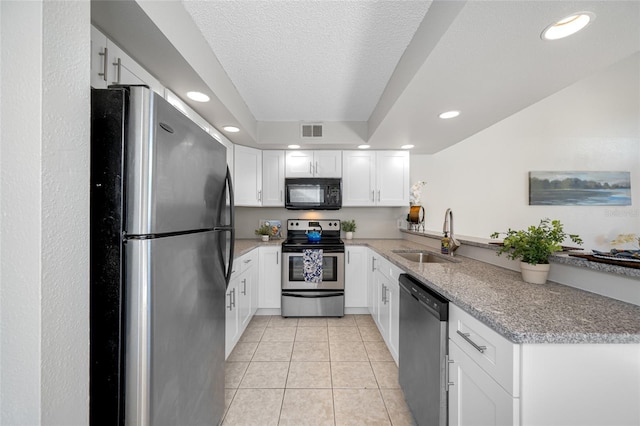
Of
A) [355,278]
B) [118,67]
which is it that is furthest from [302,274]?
[118,67]

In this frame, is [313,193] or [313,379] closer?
[313,379]

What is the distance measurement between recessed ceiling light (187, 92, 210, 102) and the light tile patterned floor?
2.17 meters

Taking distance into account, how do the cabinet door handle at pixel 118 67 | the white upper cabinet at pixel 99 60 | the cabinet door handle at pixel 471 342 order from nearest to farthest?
the cabinet door handle at pixel 471 342, the white upper cabinet at pixel 99 60, the cabinet door handle at pixel 118 67

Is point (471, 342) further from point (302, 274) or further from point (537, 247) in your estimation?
point (302, 274)

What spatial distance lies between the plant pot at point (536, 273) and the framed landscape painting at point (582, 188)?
124 inches

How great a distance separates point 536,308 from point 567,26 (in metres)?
1.23

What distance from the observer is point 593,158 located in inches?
153

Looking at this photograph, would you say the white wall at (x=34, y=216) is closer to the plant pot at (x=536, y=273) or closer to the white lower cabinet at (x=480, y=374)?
the white lower cabinet at (x=480, y=374)

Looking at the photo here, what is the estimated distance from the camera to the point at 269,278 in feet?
10.1

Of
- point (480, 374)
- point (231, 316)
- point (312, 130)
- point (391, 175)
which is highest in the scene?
point (312, 130)

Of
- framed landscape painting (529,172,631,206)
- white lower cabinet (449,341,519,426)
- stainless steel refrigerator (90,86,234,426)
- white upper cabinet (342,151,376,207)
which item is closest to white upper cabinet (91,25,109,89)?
stainless steel refrigerator (90,86,234,426)

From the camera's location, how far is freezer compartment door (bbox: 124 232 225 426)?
0.83 meters

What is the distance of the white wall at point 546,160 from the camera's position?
376 centimetres

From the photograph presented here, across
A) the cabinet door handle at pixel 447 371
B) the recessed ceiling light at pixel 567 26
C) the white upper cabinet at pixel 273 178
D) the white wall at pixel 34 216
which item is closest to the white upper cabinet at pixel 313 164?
the white upper cabinet at pixel 273 178
